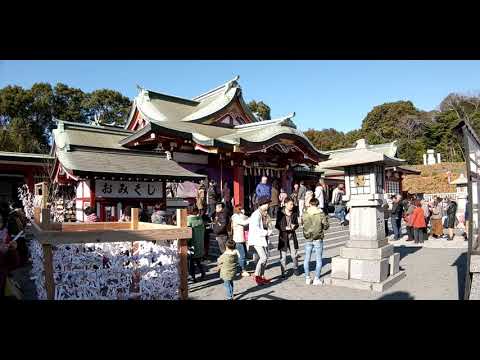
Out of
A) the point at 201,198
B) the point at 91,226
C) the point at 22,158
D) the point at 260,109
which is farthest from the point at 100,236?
the point at 260,109

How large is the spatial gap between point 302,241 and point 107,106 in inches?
1122

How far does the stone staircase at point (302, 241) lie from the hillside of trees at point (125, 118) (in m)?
9.97

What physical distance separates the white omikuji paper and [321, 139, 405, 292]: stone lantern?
11.7 ft

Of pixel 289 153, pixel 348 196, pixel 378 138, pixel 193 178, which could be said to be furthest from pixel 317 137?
pixel 348 196

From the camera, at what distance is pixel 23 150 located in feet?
78.9

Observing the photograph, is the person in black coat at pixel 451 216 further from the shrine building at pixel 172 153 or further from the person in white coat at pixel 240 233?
the person in white coat at pixel 240 233

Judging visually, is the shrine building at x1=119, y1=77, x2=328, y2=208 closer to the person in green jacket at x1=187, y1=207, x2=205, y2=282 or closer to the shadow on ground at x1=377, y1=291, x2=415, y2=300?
the person in green jacket at x1=187, y1=207, x2=205, y2=282

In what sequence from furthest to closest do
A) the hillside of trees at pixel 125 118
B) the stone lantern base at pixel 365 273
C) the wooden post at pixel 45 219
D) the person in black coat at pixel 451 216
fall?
the hillside of trees at pixel 125 118 → the person in black coat at pixel 451 216 → the stone lantern base at pixel 365 273 → the wooden post at pixel 45 219

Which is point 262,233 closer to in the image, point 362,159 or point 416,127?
point 362,159

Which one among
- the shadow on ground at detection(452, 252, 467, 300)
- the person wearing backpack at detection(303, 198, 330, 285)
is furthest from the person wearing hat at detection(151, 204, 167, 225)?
the shadow on ground at detection(452, 252, 467, 300)

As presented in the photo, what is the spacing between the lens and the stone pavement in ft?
19.6

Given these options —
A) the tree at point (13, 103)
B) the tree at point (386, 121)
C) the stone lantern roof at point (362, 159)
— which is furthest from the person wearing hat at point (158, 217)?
the tree at point (386, 121)

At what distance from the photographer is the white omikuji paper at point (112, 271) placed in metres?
4.30
